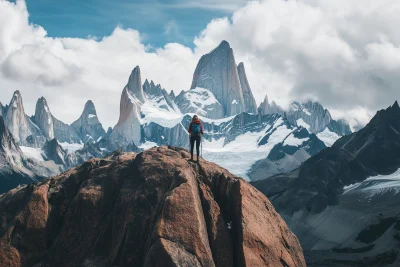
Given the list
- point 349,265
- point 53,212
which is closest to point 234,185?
point 53,212

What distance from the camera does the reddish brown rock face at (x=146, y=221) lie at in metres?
30.3

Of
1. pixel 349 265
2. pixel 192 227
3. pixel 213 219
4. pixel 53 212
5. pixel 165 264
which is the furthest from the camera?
pixel 349 265

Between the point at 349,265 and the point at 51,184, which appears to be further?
the point at 349,265

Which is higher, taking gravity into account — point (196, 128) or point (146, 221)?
point (196, 128)

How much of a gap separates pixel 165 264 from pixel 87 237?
7572 mm

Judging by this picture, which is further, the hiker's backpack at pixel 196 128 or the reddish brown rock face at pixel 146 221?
the hiker's backpack at pixel 196 128

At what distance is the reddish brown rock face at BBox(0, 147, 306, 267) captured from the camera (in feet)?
99.3

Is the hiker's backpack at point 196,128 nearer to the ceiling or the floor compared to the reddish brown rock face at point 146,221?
nearer to the ceiling

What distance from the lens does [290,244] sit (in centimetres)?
3406

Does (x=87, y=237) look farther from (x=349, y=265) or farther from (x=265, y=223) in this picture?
(x=349, y=265)

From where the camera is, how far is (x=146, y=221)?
32.9 meters

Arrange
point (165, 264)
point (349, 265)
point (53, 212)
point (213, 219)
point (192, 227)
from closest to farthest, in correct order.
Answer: point (165, 264) < point (192, 227) < point (213, 219) < point (53, 212) < point (349, 265)

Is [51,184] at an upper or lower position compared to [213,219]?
upper

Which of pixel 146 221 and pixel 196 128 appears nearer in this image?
pixel 146 221
